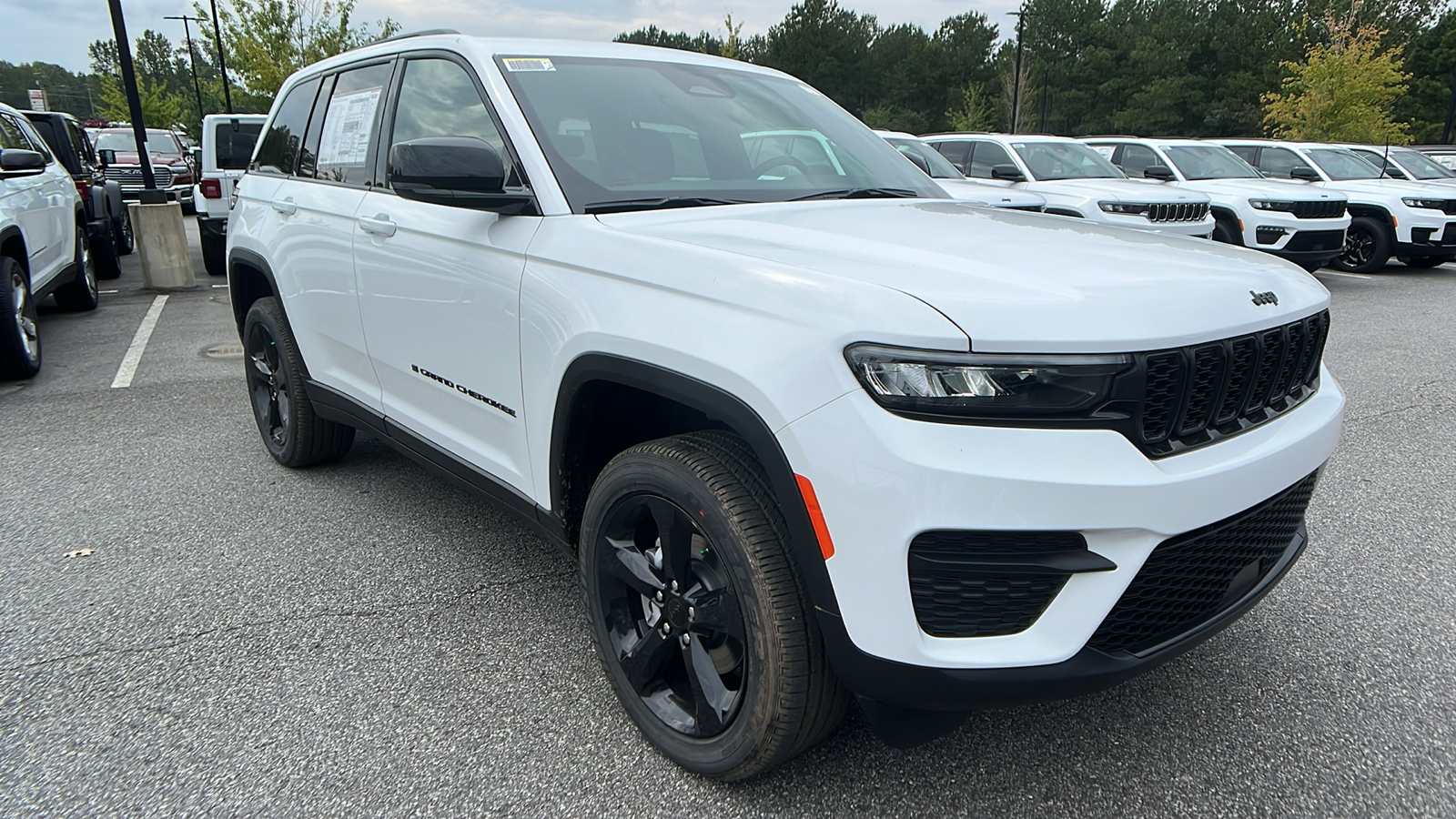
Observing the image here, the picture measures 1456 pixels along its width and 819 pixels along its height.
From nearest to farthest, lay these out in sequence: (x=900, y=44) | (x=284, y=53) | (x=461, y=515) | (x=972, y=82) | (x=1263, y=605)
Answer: (x=1263, y=605) → (x=461, y=515) → (x=284, y=53) → (x=972, y=82) → (x=900, y=44)

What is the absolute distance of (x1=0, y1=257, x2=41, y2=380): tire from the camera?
5852 millimetres

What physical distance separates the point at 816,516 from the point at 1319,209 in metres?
11.2

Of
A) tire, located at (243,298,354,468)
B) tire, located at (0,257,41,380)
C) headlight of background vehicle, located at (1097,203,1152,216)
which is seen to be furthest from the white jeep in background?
headlight of background vehicle, located at (1097,203,1152,216)

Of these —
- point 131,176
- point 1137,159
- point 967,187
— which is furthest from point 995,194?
point 131,176

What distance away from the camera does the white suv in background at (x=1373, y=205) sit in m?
11.3

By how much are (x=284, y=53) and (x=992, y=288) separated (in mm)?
31804

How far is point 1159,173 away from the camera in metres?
10.7

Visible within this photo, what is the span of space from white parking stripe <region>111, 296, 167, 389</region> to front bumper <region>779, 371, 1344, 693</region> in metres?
6.02

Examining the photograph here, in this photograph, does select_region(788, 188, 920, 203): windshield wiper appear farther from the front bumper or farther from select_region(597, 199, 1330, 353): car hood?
the front bumper

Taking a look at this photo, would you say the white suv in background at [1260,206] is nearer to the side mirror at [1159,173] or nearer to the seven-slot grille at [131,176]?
the side mirror at [1159,173]

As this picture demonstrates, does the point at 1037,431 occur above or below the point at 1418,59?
below

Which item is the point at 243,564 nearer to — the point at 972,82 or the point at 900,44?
the point at 972,82

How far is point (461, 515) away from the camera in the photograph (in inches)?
148

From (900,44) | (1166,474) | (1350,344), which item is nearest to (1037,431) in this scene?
(1166,474)
